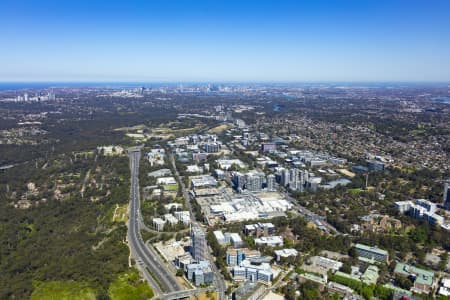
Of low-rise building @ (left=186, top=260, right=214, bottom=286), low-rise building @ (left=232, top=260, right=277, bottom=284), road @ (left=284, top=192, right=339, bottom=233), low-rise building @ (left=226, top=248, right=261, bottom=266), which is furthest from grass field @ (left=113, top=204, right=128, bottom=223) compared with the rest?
road @ (left=284, top=192, right=339, bottom=233)

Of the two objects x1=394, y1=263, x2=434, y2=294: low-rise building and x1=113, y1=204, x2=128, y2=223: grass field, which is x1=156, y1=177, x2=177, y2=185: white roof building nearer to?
x1=113, y1=204, x2=128, y2=223: grass field

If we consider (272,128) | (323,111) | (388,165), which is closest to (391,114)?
(323,111)

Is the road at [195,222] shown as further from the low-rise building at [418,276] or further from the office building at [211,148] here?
the low-rise building at [418,276]

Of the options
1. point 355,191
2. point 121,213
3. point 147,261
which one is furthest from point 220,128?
point 147,261

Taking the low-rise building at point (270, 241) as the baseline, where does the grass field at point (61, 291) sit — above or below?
below

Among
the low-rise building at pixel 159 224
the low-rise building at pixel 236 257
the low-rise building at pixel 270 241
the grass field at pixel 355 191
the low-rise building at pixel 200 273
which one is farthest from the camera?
the grass field at pixel 355 191

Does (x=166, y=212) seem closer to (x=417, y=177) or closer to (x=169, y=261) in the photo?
(x=169, y=261)

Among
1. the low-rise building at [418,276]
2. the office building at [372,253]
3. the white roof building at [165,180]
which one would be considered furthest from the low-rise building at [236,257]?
the white roof building at [165,180]
